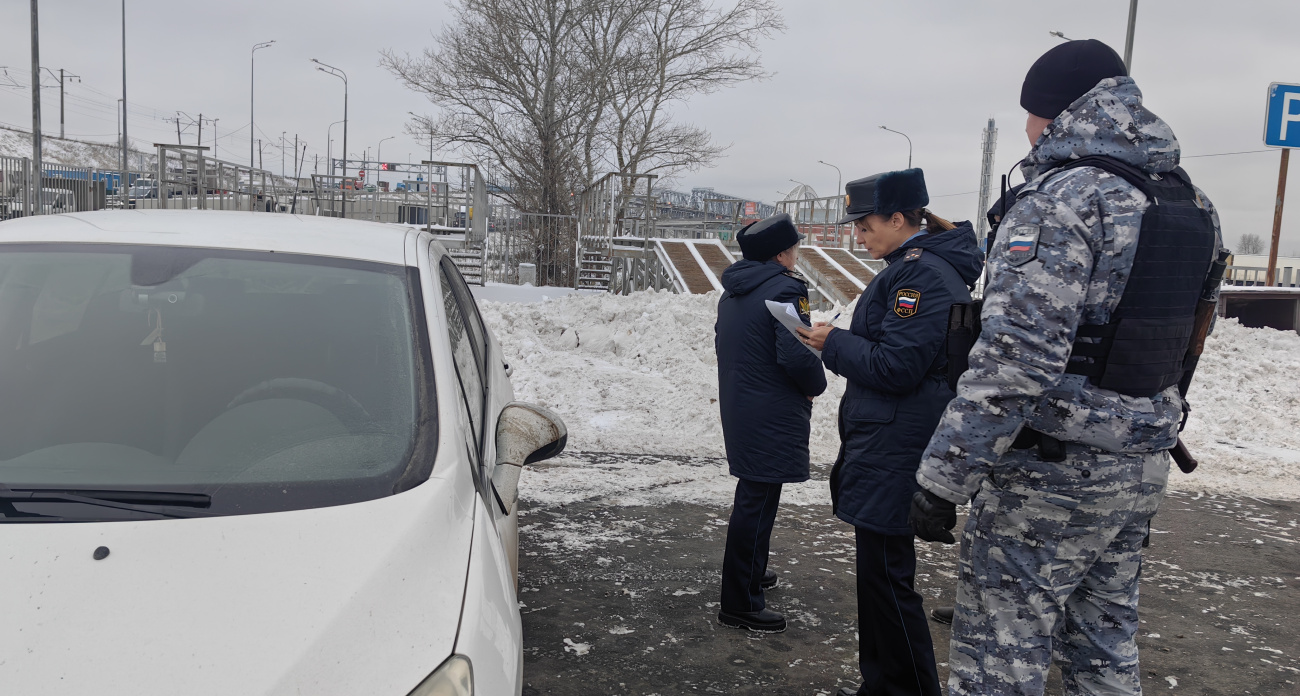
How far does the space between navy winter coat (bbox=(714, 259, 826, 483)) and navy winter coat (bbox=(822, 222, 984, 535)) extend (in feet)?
2.12

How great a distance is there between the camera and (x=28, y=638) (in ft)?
4.88

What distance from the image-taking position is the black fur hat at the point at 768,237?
3.80 metres

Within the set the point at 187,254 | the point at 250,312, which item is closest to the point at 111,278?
the point at 187,254

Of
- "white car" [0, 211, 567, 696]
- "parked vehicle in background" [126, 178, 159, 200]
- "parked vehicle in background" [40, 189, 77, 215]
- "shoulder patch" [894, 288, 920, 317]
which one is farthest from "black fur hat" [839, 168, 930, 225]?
"parked vehicle in background" [126, 178, 159, 200]

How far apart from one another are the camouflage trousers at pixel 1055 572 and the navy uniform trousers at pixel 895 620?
0.50m

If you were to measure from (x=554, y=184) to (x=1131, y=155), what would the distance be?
2315 cm

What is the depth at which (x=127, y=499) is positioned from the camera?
1.85 m

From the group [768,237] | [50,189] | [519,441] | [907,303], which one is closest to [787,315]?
[907,303]

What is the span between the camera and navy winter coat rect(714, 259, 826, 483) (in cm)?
369

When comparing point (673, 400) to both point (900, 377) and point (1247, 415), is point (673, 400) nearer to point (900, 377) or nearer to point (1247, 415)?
point (1247, 415)

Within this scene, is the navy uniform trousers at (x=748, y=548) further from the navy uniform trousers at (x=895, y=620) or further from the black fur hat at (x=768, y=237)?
the black fur hat at (x=768, y=237)

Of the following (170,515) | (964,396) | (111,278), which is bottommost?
(170,515)

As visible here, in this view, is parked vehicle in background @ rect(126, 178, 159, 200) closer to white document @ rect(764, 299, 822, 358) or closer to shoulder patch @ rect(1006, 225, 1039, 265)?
white document @ rect(764, 299, 822, 358)

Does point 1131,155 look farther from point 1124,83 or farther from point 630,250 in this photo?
point 630,250
